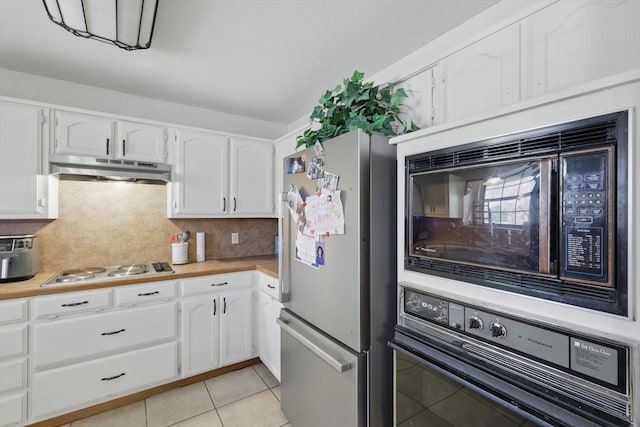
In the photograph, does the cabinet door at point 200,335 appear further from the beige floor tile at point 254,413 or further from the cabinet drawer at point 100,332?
the beige floor tile at point 254,413

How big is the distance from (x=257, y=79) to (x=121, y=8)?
3.29ft

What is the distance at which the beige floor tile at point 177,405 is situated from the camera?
1.94m

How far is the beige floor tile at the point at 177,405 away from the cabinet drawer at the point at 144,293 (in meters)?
0.74

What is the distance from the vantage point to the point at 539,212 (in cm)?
78

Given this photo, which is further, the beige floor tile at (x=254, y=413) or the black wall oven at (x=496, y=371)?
the beige floor tile at (x=254, y=413)

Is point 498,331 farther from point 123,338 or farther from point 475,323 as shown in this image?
point 123,338

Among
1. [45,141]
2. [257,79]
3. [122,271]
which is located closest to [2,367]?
[122,271]

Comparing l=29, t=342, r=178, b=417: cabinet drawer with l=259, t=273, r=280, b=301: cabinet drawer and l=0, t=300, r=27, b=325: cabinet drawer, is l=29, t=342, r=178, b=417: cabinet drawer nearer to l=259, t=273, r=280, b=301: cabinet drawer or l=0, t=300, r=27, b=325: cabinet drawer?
l=0, t=300, r=27, b=325: cabinet drawer

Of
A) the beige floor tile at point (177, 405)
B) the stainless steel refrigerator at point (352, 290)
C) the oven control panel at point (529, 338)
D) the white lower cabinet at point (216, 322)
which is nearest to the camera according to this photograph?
the oven control panel at point (529, 338)

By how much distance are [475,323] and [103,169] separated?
2543 millimetres

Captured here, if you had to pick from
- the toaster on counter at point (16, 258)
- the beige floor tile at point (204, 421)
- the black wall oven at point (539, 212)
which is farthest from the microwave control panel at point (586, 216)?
the toaster on counter at point (16, 258)

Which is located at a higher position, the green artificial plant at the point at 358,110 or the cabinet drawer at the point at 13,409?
the green artificial plant at the point at 358,110

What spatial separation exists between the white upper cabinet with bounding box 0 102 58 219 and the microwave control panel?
2928mm

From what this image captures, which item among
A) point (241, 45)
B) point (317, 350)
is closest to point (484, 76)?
point (241, 45)
